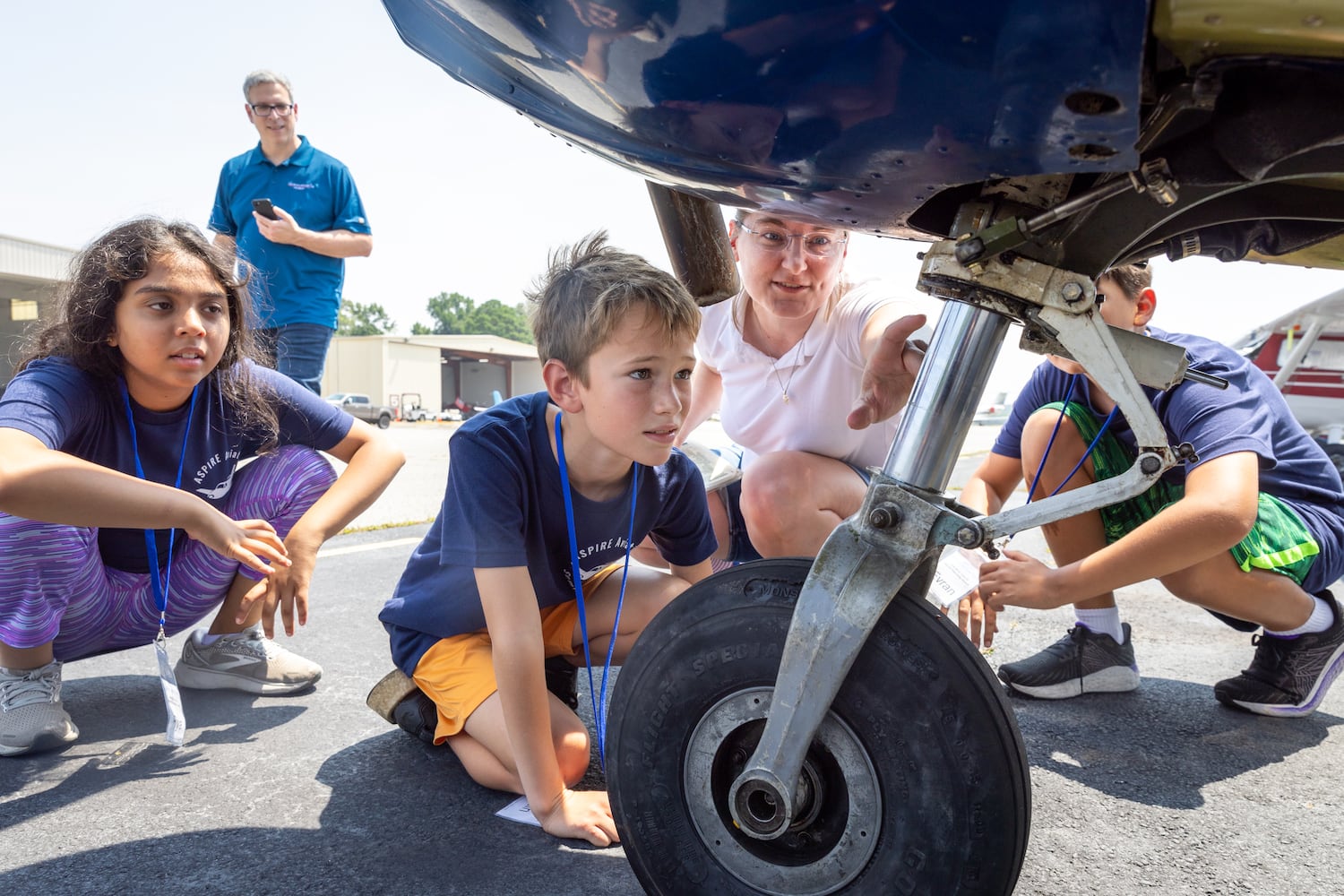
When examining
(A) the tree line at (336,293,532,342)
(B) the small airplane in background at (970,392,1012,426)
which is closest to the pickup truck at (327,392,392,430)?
(B) the small airplane in background at (970,392,1012,426)

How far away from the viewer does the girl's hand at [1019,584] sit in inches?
73.9

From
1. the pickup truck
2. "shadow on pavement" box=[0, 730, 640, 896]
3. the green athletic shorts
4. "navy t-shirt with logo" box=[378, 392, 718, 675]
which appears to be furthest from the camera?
the pickup truck

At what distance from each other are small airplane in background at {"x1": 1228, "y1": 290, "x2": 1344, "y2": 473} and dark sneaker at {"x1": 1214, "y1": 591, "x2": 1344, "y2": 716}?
7.27 meters

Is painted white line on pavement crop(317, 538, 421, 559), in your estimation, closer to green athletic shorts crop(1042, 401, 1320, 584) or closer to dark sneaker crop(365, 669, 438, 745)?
dark sneaker crop(365, 669, 438, 745)

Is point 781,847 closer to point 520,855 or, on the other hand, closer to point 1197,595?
point 520,855

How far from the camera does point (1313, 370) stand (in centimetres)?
914

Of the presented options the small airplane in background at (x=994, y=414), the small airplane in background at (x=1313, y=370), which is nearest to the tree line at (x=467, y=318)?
the small airplane in background at (x=994, y=414)

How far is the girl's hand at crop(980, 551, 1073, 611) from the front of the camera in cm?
188

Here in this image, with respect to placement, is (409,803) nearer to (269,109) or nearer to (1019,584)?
(1019,584)

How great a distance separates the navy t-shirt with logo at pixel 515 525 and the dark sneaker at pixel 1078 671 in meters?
0.97

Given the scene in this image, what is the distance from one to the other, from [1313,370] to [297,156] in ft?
31.2

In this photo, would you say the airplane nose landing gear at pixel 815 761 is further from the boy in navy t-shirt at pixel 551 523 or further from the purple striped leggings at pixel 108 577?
the purple striped leggings at pixel 108 577

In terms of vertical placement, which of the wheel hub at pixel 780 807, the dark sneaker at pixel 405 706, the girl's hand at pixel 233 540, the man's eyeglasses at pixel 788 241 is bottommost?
the dark sneaker at pixel 405 706

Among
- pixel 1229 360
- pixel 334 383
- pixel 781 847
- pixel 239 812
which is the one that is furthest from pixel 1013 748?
pixel 334 383
